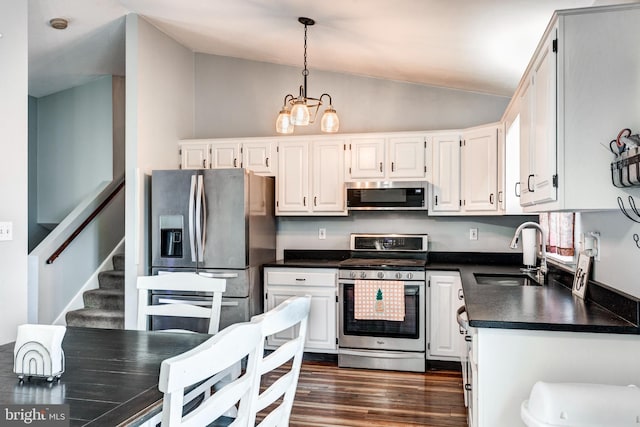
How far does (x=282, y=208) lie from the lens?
470cm

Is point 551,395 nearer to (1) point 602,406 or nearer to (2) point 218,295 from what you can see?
(1) point 602,406

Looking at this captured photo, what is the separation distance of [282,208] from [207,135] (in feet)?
4.02

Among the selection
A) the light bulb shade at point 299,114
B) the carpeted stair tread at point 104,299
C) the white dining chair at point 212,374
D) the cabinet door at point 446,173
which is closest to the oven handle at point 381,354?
the cabinet door at point 446,173

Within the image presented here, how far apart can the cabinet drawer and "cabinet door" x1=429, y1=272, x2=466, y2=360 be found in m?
0.88

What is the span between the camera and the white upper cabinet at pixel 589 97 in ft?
6.09

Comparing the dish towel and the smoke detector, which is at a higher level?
the smoke detector

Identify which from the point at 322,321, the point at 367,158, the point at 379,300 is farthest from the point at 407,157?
the point at 322,321

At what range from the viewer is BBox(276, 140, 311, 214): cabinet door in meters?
4.62

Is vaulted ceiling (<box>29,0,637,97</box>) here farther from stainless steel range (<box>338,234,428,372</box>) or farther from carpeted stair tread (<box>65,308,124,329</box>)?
carpeted stair tread (<box>65,308,124,329</box>)

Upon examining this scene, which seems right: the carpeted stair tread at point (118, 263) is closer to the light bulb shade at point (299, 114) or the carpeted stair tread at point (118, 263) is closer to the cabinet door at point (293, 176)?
the cabinet door at point (293, 176)

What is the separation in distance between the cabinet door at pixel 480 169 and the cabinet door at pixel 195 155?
244 cm

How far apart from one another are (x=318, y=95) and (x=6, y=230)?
3064mm

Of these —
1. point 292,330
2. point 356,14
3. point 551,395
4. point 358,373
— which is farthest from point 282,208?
point 551,395

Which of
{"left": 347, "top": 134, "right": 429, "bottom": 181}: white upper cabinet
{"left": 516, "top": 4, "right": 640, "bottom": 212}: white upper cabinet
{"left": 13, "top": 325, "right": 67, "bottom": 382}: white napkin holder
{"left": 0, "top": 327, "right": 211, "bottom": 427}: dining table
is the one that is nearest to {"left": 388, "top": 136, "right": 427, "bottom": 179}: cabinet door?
{"left": 347, "top": 134, "right": 429, "bottom": 181}: white upper cabinet
